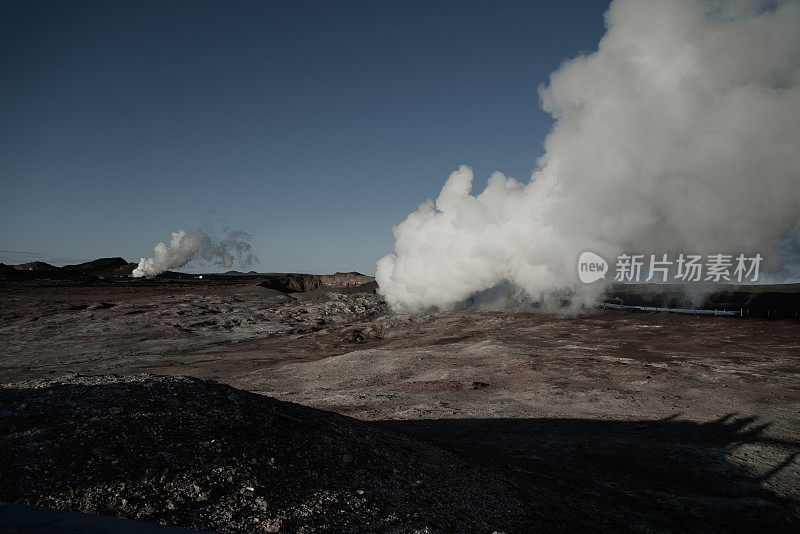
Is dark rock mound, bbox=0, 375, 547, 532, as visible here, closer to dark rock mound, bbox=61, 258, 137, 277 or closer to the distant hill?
the distant hill

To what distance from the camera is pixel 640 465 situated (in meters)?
7.05

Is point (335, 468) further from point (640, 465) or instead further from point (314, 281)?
point (314, 281)

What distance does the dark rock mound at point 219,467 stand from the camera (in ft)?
12.0

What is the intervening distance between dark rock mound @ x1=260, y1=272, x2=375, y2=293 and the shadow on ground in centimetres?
3796

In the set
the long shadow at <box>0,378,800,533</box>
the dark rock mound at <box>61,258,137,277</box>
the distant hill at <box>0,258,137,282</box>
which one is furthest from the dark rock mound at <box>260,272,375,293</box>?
the dark rock mound at <box>61,258,137,277</box>

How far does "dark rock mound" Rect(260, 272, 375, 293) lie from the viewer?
46781 mm

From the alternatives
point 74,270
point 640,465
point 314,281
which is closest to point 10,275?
point 74,270

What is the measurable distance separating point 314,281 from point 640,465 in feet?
151

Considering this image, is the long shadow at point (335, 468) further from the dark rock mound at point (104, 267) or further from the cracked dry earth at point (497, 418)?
the dark rock mound at point (104, 267)

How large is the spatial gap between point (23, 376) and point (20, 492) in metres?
15.0

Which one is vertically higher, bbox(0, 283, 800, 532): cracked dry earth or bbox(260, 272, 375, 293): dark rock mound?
bbox(260, 272, 375, 293): dark rock mound

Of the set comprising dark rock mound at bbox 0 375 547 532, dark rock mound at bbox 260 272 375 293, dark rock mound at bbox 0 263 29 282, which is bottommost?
dark rock mound at bbox 0 263 29 282

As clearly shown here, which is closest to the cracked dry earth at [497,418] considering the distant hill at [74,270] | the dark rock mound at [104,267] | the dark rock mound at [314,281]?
the dark rock mound at [314,281]

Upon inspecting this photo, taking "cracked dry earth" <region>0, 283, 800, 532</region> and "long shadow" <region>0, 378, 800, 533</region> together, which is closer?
"long shadow" <region>0, 378, 800, 533</region>
